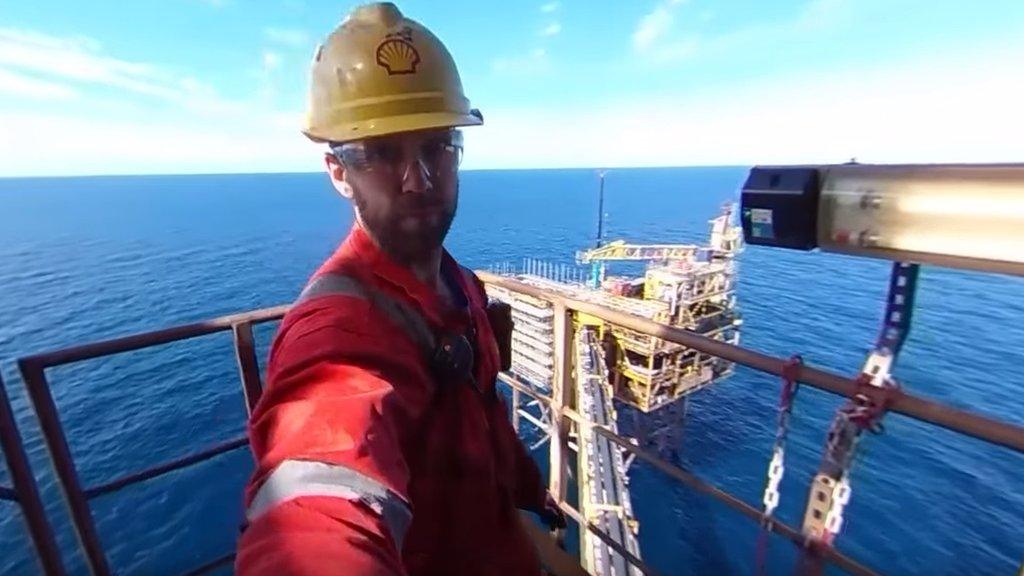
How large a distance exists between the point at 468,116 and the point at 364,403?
1.07 meters

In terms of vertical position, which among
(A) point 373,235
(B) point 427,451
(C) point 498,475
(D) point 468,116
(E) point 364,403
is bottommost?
(C) point 498,475

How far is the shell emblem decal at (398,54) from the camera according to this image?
5.40 feet

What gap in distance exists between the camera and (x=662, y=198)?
145625mm

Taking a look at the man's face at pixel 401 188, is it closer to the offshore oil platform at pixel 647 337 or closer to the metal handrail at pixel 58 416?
the metal handrail at pixel 58 416

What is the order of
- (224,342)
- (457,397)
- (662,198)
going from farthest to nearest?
(662,198)
(224,342)
(457,397)

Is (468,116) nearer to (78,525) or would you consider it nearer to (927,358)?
(78,525)

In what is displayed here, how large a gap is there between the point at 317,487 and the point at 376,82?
4.05ft

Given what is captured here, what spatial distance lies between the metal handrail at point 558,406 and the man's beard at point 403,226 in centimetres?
133

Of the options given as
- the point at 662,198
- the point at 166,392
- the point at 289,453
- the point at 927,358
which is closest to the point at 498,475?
the point at 289,453

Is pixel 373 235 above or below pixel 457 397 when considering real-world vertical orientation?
above

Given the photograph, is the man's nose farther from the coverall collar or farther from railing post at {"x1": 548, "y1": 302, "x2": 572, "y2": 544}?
railing post at {"x1": 548, "y1": 302, "x2": 572, "y2": 544}

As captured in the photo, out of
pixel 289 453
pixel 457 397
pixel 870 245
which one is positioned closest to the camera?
pixel 289 453

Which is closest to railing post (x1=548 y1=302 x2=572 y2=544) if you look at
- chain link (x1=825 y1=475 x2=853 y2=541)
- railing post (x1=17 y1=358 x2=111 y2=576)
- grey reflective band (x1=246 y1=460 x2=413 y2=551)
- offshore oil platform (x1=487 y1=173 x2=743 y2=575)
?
chain link (x1=825 y1=475 x2=853 y2=541)

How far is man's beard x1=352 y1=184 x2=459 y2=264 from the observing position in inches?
66.1
